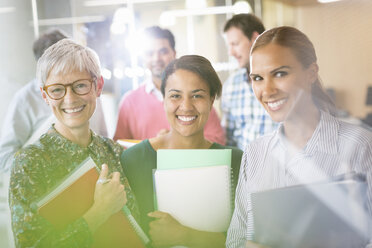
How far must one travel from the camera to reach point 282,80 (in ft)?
2.77

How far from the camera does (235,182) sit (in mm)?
965

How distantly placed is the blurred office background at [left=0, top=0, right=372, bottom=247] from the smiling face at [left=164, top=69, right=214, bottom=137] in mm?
86

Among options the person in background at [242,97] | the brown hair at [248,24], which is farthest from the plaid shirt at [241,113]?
the brown hair at [248,24]

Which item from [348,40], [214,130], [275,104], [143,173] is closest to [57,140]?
[143,173]

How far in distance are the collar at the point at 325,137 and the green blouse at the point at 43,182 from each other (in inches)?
21.4

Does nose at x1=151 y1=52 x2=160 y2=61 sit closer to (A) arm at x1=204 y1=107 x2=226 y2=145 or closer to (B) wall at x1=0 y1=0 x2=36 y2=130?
(A) arm at x1=204 y1=107 x2=226 y2=145

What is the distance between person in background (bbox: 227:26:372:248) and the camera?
0.84m

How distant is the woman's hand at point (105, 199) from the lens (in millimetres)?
868

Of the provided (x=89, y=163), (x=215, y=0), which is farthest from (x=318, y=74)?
(x=89, y=163)

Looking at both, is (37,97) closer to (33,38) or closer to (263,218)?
(33,38)

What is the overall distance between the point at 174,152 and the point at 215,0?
0.46 m

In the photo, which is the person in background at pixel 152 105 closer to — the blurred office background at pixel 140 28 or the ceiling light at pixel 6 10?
the blurred office background at pixel 140 28

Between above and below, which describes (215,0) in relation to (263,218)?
above

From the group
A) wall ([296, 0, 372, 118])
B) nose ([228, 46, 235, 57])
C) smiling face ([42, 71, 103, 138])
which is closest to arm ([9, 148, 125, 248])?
smiling face ([42, 71, 103, 138])
